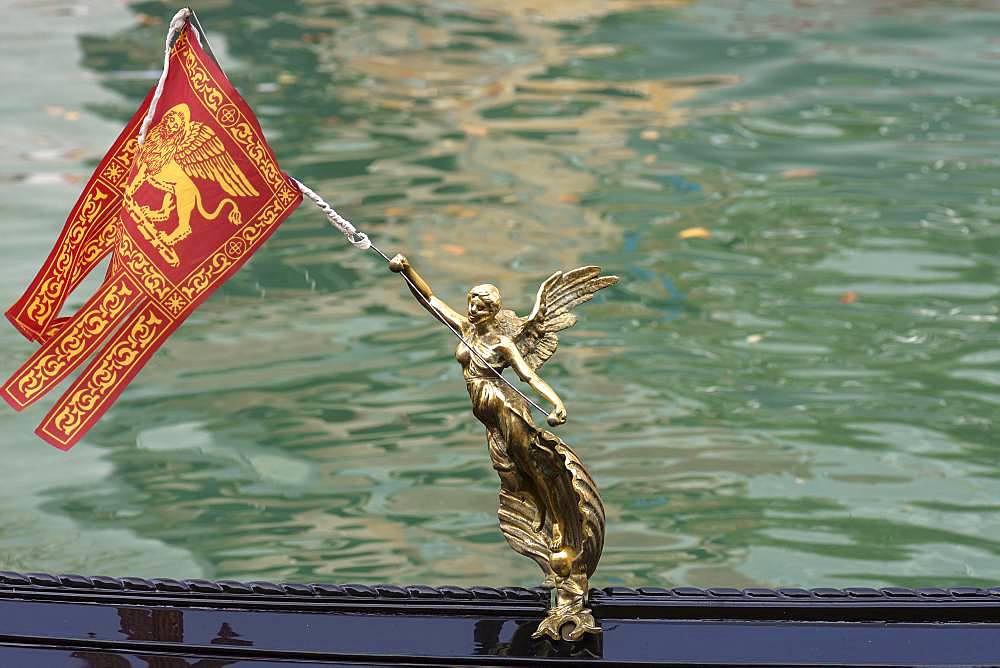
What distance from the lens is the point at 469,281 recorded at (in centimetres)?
641

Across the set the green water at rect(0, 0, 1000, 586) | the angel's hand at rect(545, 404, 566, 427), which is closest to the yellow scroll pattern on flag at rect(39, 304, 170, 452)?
the angel's hand at rect(545, 404, 566, 427)

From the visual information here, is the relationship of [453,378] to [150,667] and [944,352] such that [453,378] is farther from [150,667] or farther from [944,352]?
[150,667]

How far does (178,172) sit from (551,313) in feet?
2.41

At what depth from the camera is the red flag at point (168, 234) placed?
9.14ft

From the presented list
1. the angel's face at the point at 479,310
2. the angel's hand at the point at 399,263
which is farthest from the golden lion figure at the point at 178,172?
the angel's face at the point at 479,310

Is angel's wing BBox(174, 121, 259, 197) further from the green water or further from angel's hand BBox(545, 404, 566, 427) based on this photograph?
the green water

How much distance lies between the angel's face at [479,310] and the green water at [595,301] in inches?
71.3

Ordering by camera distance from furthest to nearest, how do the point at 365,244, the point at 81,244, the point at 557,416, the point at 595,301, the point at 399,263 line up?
the point at 595,301 < the point at 81,244 < the point at 365,244 < the point at 399,263 < the point at 557,416

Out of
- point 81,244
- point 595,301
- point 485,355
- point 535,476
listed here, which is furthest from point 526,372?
point 595,301

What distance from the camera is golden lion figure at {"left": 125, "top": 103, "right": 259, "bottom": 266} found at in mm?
2771

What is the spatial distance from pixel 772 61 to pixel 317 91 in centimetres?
275

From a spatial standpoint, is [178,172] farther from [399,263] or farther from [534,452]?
[534,452]

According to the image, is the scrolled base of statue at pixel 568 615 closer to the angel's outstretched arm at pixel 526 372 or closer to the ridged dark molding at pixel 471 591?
the ridged dark molding at pixel 471 591

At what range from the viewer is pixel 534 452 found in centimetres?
262
